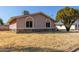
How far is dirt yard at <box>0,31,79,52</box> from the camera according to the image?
952 cm

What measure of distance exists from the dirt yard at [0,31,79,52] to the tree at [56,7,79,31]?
0.30 m

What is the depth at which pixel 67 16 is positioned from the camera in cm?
961

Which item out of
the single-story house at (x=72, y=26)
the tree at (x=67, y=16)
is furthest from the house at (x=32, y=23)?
the tree at (x=67, y=16)

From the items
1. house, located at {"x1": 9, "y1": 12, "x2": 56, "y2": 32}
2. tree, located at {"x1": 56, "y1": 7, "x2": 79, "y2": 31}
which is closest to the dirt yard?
house, located at {"x1": 9, "y1": 12, "x2": 56, "y2": 32}

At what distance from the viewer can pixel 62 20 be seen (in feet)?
31.6

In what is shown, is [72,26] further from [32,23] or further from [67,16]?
[32,23]

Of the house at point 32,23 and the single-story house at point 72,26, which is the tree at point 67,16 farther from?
the house at point 32,23

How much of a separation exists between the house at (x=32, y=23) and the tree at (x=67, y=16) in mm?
225

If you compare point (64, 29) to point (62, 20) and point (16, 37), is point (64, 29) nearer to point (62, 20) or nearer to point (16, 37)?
point (62, 20)

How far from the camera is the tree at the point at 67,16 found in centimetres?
957

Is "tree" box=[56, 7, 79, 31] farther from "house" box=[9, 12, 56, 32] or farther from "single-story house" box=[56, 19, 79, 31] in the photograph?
A: "house" box=[9, 12, 56, 32]
